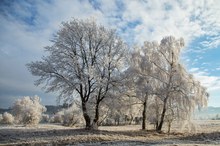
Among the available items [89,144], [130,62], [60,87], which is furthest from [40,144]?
[130,62]

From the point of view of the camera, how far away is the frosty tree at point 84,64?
35750 mm

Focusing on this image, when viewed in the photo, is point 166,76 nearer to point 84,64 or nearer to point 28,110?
point 84,64

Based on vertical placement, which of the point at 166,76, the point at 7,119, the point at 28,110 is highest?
the point at 166,76

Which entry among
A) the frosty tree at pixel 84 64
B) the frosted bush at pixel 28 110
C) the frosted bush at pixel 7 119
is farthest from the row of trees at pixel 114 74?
the frosted bush at pixel 7 119

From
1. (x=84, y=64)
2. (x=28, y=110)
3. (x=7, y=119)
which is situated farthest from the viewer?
(x=7, y=119)

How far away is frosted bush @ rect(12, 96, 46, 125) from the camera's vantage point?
8356 cm

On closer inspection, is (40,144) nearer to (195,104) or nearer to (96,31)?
(96,31)

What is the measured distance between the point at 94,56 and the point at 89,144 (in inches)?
561

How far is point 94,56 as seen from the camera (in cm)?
A: 3716

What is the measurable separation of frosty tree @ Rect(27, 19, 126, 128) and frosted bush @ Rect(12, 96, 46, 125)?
47.8 metres

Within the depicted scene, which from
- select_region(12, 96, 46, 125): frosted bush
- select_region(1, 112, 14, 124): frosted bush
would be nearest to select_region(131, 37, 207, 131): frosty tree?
select_region(12, 96, 46, 125): frosted bush

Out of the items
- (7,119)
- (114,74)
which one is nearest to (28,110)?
(7,119)

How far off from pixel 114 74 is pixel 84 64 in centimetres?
404

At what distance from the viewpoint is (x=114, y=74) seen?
126ft
